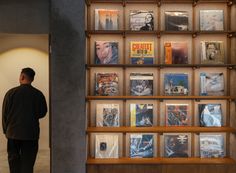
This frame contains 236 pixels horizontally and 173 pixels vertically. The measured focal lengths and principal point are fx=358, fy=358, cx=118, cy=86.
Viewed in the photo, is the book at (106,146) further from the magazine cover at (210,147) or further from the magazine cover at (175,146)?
the magazine cover at (210,147)

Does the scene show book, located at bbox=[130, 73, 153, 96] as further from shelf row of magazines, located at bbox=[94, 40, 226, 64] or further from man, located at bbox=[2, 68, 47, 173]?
man, located at bbox=[2, 68, 47, 173]

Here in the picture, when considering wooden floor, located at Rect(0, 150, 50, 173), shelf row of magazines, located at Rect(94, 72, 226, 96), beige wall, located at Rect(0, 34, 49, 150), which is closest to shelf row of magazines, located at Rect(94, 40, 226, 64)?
shelf row of magazines, located at Rect(94, 72, 226, 96)

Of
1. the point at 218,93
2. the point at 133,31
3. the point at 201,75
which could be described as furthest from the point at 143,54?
the point at 218,93

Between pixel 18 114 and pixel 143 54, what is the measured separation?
1.56 meters

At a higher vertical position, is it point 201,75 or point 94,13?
point 94,13

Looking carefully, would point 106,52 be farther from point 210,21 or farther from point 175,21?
point 210,21

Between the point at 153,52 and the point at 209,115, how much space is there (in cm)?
99

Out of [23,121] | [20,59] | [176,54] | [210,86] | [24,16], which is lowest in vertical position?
[23,121]

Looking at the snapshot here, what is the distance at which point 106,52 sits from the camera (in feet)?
13.6

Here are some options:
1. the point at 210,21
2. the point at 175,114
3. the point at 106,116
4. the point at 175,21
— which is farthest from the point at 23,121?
the point at 210,21

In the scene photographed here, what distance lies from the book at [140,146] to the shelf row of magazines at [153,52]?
34.6 inches

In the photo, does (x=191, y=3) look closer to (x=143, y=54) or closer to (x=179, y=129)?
(x=143, y=54)

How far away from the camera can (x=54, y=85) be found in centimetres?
386

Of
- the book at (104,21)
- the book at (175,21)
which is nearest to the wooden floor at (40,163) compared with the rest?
the book at (104,21)
